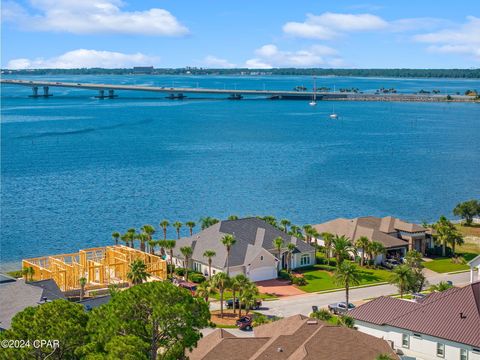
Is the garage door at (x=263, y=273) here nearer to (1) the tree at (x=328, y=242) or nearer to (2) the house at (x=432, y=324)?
(1) the tree at (x=328, y=242)

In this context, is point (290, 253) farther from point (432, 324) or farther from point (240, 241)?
point (432, 324)

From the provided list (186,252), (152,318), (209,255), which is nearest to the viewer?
(152,318)

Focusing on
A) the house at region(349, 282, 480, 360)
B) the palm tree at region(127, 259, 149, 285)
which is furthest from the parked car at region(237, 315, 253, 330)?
the palm tree at region(127, 259, 149, 285)

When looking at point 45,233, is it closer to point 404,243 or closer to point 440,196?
point 404,243

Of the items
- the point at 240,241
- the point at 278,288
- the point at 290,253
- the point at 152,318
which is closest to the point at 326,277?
the point at 290,253

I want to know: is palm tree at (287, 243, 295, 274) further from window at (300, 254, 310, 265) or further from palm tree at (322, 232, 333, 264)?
palm tree at (322, 232, 333, 264)

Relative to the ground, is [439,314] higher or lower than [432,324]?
higher

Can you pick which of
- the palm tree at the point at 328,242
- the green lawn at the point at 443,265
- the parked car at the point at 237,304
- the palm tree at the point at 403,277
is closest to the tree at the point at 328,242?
the palm tree at the point at 328,242
